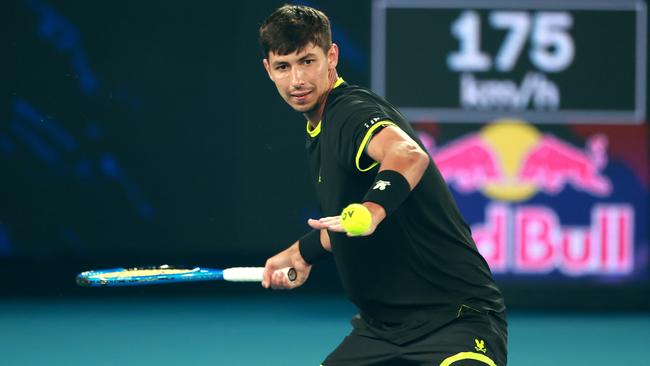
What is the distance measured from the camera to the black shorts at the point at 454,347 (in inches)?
128

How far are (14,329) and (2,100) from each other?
5.82 feet

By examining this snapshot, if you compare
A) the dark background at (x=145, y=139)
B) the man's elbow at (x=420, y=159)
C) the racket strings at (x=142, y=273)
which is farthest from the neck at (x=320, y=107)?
the dark background at (x=145, y=139)

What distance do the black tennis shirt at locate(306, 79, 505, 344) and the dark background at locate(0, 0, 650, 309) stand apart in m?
4.87

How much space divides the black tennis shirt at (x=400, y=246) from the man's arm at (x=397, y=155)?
0.04 meters

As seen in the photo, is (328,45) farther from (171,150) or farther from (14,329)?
(171,150)

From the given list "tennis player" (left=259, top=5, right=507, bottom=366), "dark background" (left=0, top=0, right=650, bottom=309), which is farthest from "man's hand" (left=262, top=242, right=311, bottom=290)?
"dark background" (left=0, top=0, right=650, bottom=309)

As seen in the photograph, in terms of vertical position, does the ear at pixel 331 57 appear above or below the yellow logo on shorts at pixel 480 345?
above

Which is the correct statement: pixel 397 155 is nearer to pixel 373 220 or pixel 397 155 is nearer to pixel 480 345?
pixel 373 220

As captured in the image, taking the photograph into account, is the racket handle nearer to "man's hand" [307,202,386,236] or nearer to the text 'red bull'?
"man's hand" [307,202,386,236]

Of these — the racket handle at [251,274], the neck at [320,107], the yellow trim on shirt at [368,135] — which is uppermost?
the neck at [320,107]

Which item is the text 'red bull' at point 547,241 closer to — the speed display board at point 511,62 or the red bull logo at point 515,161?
the red bull logo at point 515,161

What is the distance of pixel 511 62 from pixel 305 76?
4374 millimetres

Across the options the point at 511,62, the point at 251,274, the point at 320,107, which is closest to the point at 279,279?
the point at 251,274

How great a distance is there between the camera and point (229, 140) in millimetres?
8375
